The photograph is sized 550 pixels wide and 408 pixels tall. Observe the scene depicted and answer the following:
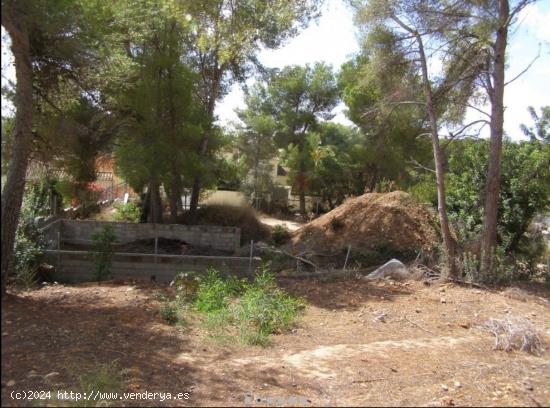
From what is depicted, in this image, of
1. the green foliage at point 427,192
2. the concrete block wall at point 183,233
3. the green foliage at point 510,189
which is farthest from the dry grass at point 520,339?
the concrete block wall at point 183,233

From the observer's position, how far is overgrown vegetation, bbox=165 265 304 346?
640cm

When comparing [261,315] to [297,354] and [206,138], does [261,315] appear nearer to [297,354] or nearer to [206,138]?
[297,354]

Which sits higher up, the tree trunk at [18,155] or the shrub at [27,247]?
the tree trunk at [18,155]

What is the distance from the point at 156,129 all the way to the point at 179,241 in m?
3.71

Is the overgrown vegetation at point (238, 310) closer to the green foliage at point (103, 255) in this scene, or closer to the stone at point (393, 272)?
the green foliage at point (103, 255)

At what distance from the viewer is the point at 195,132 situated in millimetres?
15484

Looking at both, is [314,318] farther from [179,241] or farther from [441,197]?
[179,241]

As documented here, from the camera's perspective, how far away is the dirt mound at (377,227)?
46.1ft

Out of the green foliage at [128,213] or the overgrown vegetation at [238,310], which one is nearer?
the overgrown vegetation at [238,310]

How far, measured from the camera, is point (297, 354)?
568 centimetres

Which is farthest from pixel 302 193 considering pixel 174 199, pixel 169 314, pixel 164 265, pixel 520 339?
pixel 520 339

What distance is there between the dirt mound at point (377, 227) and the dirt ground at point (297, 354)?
18.4 feet

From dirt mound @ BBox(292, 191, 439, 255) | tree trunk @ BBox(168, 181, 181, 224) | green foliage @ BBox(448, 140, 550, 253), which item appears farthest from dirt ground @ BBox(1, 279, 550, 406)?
tree trunk @ BBox(168, 181, 181, 224)

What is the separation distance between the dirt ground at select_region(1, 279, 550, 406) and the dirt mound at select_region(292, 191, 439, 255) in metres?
5.62
